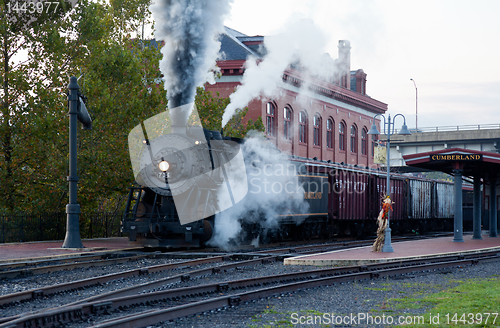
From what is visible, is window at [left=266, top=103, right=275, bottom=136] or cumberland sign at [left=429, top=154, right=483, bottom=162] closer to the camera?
cumberland sign at [left=429, top=154, right=483, bottom=162]

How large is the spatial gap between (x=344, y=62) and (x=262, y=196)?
2474cm

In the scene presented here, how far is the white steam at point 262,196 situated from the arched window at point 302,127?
816 inches

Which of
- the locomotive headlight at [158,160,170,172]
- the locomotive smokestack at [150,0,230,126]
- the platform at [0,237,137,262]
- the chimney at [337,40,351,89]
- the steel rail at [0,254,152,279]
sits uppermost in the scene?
the chimney at [337,40,351,89]

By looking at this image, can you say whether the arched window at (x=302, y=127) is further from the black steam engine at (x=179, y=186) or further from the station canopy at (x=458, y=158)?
the black steam engine at (x=179, y=186)

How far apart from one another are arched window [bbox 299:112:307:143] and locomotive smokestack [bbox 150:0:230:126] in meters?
23.7

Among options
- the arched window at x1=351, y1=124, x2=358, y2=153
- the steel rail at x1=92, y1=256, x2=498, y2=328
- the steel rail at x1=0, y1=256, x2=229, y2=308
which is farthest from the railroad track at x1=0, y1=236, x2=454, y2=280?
the arched window at x1=351, y1=124, x2=358, y2=153

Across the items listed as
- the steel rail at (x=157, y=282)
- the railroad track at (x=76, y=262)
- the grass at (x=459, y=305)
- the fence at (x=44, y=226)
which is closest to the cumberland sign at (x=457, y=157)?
the railroad track at (x=76, y=262)

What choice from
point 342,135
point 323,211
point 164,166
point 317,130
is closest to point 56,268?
point 164,166

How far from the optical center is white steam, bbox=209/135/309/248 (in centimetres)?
1684

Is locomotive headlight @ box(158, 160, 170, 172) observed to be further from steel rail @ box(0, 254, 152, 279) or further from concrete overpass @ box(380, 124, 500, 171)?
concrete overpass @ box(380, 124, 500, 171)

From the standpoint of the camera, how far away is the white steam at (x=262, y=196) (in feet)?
55.3

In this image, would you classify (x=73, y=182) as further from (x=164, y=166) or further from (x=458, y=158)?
(x=458, y=158)

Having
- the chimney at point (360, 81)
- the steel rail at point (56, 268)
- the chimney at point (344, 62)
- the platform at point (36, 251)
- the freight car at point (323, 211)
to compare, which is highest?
→ the chimney at point (360, 81)

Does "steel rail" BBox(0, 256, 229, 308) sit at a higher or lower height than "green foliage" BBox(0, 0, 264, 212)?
lower
